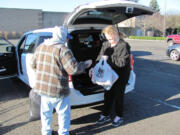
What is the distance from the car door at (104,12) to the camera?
334 cm

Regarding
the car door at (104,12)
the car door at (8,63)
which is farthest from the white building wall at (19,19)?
the car door at (104,12)

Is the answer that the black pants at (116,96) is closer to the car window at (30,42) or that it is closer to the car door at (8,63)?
the car window at (30,42)

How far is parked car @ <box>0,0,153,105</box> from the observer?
3475 mm

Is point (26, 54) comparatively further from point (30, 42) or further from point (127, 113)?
point (127, 113)

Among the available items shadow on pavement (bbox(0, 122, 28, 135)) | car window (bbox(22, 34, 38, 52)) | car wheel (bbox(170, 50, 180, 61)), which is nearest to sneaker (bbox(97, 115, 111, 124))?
shadow on pavement (bbox(0, 122, 28, 135))

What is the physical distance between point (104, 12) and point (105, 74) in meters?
1.44

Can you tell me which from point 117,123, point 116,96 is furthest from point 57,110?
point 117,123

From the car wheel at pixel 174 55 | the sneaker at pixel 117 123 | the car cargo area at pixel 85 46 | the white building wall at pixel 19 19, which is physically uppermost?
the white building wall at pixel 19 19

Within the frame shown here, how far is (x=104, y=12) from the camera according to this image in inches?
156

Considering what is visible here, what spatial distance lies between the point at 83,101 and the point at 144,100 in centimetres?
200

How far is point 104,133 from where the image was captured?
3.38m

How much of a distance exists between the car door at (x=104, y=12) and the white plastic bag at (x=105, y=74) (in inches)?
36.7

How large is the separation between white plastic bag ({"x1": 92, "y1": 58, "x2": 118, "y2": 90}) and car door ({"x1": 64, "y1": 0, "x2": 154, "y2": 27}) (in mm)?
932

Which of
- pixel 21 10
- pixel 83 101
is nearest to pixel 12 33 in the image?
pixel 21 10
